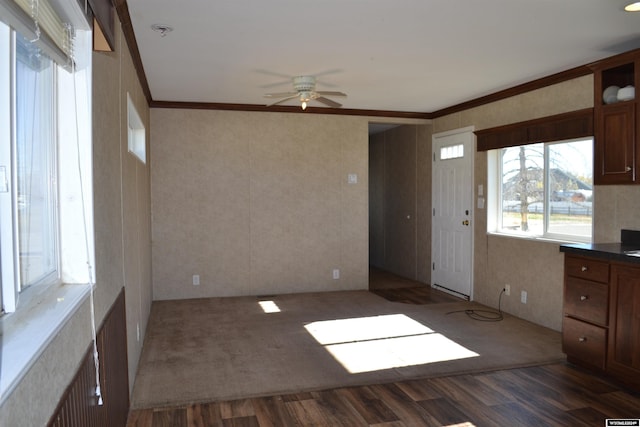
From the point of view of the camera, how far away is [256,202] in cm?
628

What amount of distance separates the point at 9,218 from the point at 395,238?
699cm

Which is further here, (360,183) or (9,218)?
(360,183)

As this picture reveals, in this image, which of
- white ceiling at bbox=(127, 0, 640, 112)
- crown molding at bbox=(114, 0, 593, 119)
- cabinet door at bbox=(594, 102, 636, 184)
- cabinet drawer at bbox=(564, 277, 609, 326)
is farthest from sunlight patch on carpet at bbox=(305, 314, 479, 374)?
crown molding at bbox=(114, 0, 593, 119)

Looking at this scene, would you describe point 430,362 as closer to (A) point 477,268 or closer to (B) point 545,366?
(B) point 545,366

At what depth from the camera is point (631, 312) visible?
10.5ft

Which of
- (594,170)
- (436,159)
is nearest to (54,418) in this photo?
(594,170)

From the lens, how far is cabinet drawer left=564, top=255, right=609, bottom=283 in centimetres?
343

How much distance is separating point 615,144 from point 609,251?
3.08 ft

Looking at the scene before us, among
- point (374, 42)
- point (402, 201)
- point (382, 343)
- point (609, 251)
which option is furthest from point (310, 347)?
point (402, 201)

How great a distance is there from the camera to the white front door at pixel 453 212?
19.6ft

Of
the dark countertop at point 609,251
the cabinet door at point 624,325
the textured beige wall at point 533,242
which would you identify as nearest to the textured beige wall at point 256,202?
the textured beige wall at point 533,242

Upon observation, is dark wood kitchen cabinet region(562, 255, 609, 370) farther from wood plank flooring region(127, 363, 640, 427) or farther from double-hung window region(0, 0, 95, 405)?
double-hung window region(0, 0, 95, 405)

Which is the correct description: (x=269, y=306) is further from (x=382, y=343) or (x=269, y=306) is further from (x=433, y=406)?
(x=433, y=406)

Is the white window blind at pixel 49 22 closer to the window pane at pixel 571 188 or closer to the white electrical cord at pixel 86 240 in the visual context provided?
the white electrical cord at pixel 86 240
